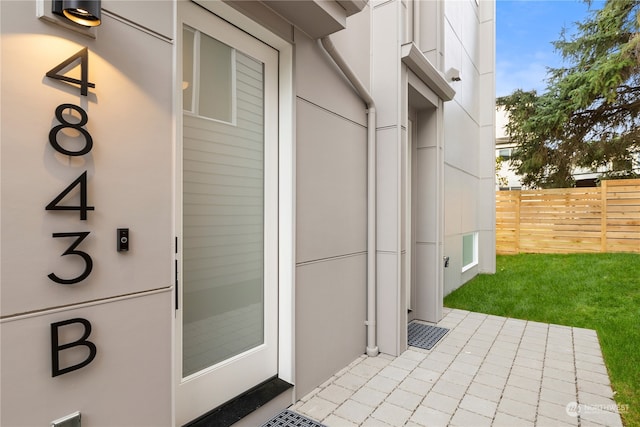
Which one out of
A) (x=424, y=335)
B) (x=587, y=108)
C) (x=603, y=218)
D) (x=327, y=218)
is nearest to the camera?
(x=327, y=218)

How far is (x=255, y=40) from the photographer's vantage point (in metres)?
2.44

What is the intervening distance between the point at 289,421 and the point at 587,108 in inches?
456

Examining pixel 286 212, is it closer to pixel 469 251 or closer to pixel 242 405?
pixel 242 405

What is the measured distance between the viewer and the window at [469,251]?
6.89m

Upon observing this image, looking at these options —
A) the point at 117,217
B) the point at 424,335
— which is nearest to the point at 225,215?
the point at 117,217

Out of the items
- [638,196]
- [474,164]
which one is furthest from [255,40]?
[638,196]

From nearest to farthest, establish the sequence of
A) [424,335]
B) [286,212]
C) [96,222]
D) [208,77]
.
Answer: [96,222]
[208,77]
[286,212]
[424,335]

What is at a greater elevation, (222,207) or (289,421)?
(222,207)

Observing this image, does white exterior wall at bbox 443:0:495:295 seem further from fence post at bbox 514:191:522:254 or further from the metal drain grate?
the metal drain grate

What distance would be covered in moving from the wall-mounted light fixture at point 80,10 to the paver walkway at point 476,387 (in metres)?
2.55

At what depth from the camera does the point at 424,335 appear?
408cm

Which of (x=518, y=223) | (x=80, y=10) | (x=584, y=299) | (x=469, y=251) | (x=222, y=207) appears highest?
(x=80, y=10)

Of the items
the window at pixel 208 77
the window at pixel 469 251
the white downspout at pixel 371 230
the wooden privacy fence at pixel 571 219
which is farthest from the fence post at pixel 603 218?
the window at pixel 208 77

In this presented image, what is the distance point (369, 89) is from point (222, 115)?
191cm
